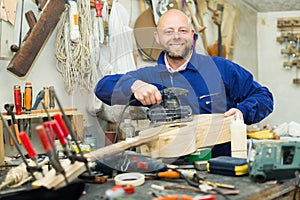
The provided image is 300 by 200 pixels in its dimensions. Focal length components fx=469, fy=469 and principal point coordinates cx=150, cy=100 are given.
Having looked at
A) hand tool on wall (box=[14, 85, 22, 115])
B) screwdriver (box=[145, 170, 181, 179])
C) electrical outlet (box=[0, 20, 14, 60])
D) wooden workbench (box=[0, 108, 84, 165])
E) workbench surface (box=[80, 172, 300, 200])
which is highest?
electrical outlet (box=[0, 20, 14, 60])

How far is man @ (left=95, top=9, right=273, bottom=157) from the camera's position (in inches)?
86.7

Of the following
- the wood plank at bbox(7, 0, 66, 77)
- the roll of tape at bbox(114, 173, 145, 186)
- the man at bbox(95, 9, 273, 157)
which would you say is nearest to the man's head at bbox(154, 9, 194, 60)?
the man at bbox(95, 9, 273, 157)

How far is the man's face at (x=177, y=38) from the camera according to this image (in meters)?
2.40

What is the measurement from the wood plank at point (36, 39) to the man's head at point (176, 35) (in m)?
0.55

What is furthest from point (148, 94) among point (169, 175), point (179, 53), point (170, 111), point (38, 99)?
point (38, 99)

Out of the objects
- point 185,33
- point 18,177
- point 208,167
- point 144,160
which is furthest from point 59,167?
point 185,33

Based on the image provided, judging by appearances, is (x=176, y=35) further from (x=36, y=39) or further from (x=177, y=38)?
(x=36, y=39)

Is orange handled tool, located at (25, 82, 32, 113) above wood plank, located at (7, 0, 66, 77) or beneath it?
beneath

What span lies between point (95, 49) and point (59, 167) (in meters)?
1.52

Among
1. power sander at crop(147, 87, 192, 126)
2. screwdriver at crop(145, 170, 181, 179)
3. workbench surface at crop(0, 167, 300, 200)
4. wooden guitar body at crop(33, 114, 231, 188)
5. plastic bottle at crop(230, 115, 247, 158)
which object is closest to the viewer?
workbench surface at crop(0, 167, 300, 200)

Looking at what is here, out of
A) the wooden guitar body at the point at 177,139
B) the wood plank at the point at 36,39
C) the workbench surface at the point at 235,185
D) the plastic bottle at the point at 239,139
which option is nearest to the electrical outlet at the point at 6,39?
the wood plank at the point at 36,39

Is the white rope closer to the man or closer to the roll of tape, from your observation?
the man

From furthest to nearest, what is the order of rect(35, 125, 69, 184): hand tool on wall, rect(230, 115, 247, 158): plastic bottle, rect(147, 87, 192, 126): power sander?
rect(147, 87, 192, 126): power sander, rect(230, 115, 247, 158): plastic bottle, rect(35, 125, 69, 184): hand tool on wall

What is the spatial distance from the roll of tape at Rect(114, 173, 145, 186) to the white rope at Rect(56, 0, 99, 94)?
1323 mm
